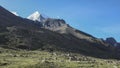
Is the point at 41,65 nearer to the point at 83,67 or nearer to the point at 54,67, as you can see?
the point at 54,67

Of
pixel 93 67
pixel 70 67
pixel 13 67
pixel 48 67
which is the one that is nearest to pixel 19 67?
pixel 13 67

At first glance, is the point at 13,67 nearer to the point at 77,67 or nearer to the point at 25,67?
the point at 25,67

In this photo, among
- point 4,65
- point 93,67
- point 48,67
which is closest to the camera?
point 48,67

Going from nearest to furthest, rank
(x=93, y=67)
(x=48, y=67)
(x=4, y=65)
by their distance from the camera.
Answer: (x=48, y=67)
(x=4, y=65)
(x=93, y=67)

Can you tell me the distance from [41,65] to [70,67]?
13035 millimetres

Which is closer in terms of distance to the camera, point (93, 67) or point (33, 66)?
point (33, 66)

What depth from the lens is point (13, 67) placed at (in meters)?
104

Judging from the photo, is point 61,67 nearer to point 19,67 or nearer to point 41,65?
point 41,65

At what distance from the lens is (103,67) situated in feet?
397

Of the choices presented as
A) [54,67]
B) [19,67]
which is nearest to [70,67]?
[54,67]

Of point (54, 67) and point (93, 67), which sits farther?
point (93, 67)

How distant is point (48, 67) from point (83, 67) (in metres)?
18.3

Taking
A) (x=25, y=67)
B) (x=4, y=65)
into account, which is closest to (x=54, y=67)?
(x=25, y=67)

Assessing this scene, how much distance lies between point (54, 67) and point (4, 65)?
17.5 m
